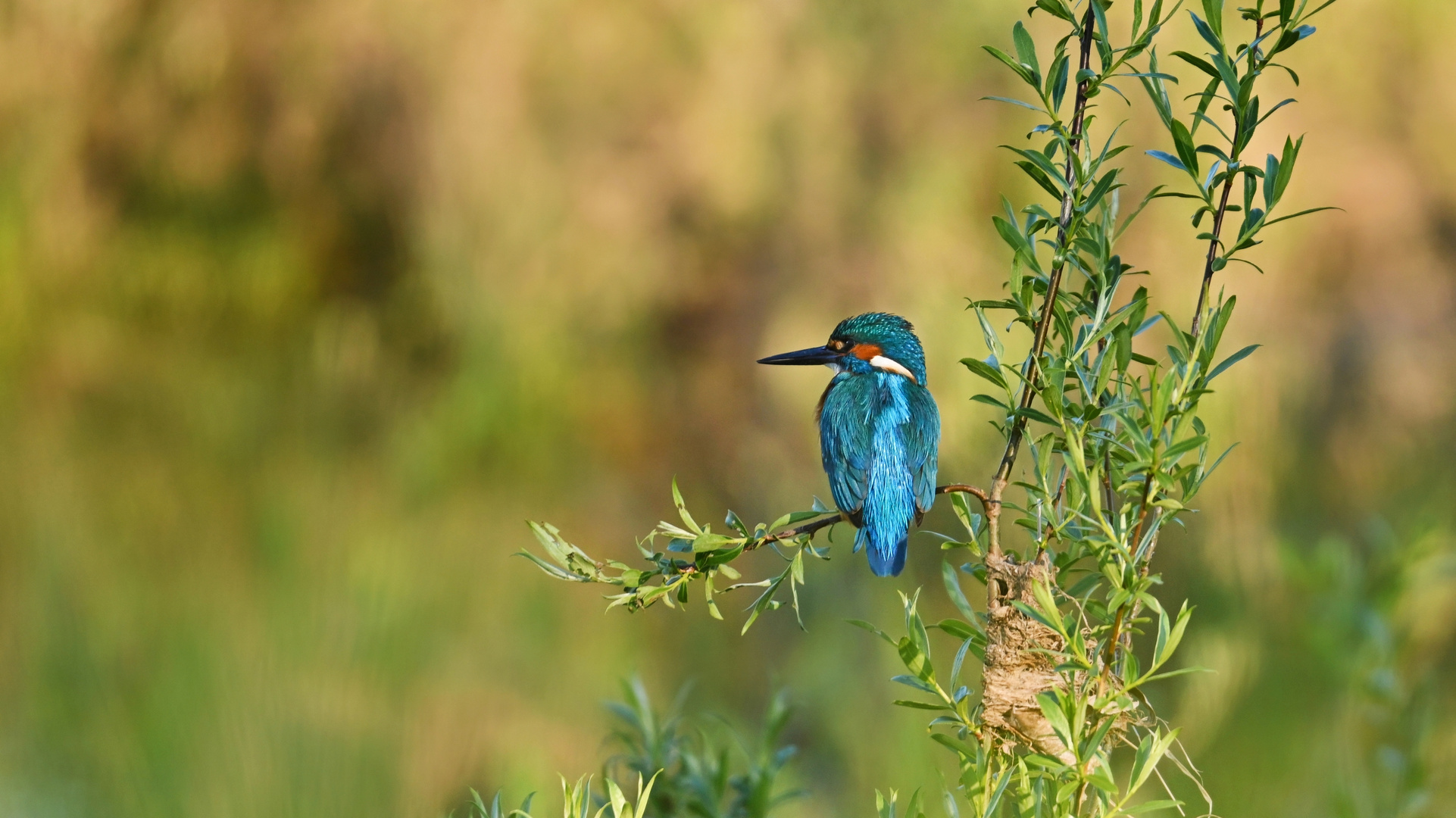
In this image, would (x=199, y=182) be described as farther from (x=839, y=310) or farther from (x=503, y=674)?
(x=839, y=310)

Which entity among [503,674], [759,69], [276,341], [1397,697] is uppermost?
[759,69]

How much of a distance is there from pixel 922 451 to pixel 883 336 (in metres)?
0.13

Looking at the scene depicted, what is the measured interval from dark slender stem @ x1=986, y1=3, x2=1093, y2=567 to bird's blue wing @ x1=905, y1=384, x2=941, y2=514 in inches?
11.9

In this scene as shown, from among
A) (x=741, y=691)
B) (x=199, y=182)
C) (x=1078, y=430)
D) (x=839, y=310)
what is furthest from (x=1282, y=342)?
(x=199, y=182)

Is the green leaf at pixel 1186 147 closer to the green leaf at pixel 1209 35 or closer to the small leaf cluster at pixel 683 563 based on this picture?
the green leaf at pixel 1209 35

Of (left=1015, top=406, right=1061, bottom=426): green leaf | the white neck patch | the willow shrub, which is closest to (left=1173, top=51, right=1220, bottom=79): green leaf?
the willow shrub

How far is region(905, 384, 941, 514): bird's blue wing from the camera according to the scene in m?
0.68

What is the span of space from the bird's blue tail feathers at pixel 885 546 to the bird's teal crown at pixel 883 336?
143mm

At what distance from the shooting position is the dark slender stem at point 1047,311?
337 millimetres

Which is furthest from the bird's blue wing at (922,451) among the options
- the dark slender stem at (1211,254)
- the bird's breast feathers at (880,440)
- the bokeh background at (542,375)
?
the dark slender stem at (1211,254)

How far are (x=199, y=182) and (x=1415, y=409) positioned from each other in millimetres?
1739

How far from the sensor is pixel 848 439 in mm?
703

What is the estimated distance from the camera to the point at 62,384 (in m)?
1.42

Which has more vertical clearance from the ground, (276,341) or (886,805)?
(886,805)
